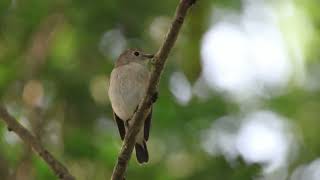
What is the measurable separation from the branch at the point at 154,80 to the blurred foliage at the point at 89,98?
186 cm

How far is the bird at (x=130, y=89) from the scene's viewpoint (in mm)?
5137

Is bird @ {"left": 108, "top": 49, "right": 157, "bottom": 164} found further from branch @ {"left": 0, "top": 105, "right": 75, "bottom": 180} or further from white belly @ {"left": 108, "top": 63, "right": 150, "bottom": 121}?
branch @ {"left": 0, "top": 105, "right": 75, "bottom": 180}

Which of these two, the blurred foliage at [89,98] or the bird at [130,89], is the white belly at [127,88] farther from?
the blurred foliage at [89,98]

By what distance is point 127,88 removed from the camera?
5230 mm

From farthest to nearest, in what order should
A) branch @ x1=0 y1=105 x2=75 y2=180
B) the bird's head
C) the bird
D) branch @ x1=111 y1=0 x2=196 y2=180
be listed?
the bird's head
the bird
branch @ x1=0 y1=105 x2=75 y2=180
branch @ x1=111 y1=0 x2=196 y2=180

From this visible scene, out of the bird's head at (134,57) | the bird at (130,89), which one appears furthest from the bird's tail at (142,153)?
the bird's head at (134,57)

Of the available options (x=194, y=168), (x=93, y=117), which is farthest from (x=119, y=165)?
(x=93, y=117)

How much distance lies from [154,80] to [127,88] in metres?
2.34

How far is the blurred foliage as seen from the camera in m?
5.44

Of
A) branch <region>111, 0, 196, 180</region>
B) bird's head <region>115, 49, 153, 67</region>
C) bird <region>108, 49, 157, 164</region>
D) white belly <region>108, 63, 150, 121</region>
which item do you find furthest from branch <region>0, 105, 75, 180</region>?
bird's head <region>115, 49, 153, 67</region>

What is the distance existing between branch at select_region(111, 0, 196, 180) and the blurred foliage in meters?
1.86

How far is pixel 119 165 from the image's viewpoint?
3.24 metres

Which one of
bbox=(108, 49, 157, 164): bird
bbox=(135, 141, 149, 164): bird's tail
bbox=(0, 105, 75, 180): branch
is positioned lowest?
bbox=(135, 141, 149, 164): bird's tail

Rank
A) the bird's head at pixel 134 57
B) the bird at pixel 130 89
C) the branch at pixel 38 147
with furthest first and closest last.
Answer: the bird's head at pixel 134 57, the bird at pixel 130 89, the branch at pixel 38 147
